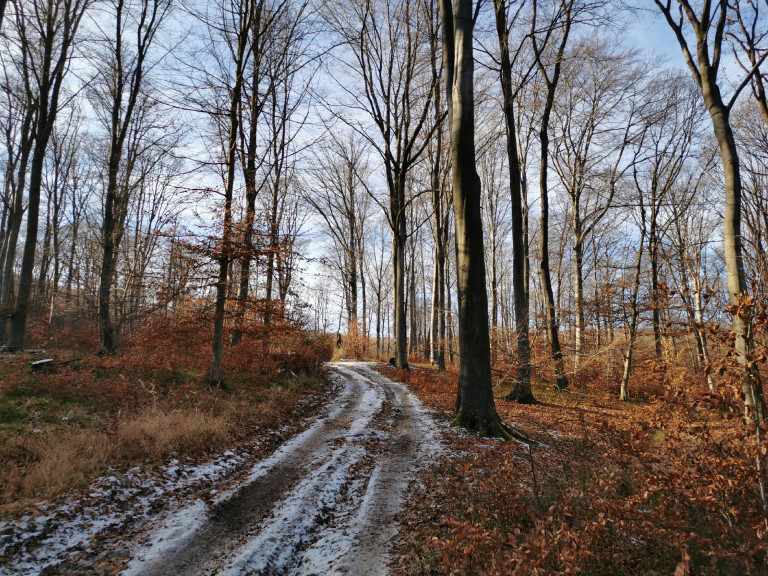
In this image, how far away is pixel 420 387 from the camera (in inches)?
523

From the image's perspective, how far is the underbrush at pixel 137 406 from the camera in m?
4.96

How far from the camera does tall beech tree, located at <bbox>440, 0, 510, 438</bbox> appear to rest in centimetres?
768

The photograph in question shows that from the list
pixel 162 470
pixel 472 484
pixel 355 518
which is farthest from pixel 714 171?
pixel 162 470

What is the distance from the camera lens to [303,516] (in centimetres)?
438

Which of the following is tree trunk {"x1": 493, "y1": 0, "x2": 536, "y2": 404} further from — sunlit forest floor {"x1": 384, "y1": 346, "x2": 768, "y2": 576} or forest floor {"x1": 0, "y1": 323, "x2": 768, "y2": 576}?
sunlit forest floor {"x1": 384, "y1": 346, "x2": 768, "y2": 576}

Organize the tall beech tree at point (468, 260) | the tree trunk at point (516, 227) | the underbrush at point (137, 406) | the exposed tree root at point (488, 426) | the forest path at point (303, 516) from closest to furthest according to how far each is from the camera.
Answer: the forest path at point (303, 516) → the underbrush at point (137, 406) → the exposed tree root at point (488, 426) → the tall beech tree at point (468, 260) → the tree trunk at point (516, 227)

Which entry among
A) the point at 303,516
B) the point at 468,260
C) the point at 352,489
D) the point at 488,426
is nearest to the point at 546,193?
→ the point at 468,260

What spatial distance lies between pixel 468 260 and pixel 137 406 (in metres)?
7.70

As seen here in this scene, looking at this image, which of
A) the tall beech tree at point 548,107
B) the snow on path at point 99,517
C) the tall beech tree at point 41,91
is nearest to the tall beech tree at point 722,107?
the tall beech tree at point 548,107

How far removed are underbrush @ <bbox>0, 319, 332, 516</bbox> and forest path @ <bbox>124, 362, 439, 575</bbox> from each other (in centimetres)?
144

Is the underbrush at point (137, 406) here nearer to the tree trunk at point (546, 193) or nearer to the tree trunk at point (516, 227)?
the tree trunk at point (516, 227)

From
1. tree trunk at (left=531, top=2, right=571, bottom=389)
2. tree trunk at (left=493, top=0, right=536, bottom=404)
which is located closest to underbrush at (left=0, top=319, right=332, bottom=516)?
tree trunk at (left=493, top=0, right=536, bottom=404)

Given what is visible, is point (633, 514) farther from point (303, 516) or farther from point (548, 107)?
point (548, 107)

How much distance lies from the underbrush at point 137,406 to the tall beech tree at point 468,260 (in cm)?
436
